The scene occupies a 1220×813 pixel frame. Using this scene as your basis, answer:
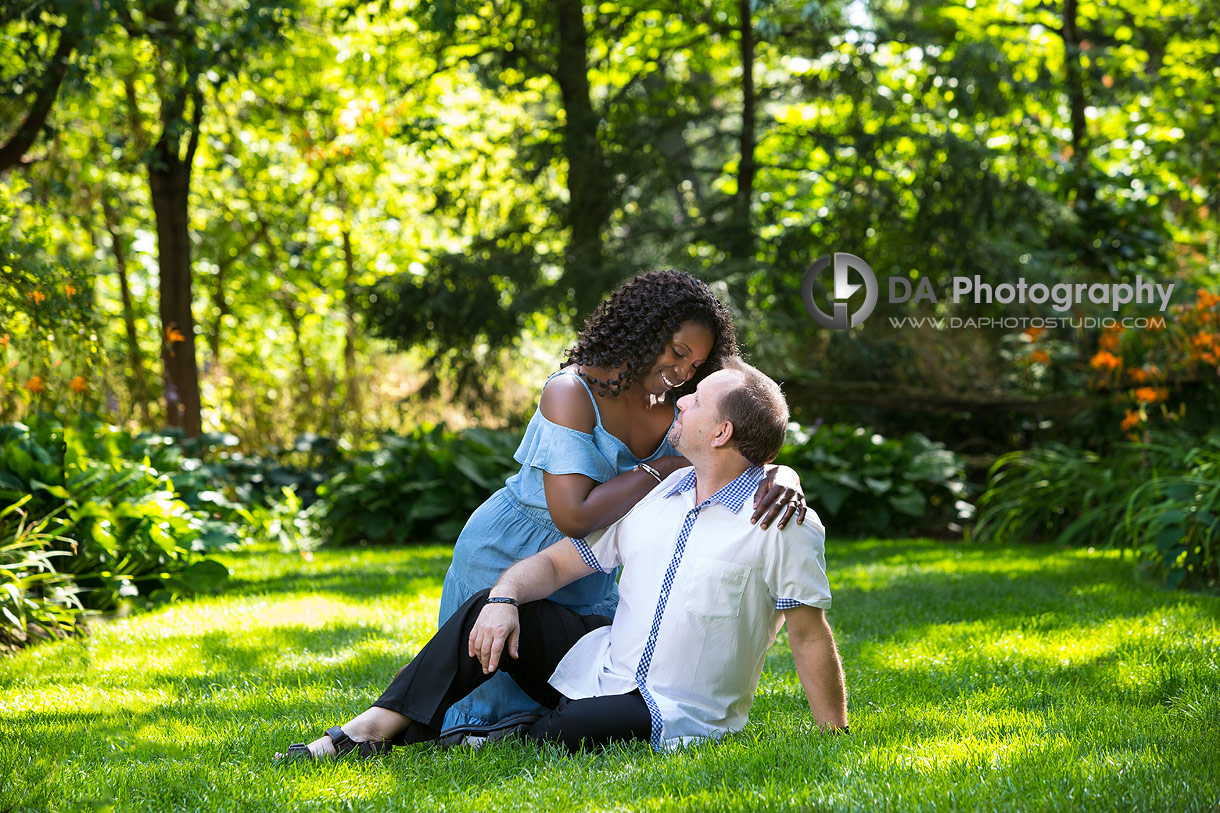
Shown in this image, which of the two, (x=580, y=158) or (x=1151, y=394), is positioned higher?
(x=580, y=158)

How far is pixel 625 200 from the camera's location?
9.68 metres

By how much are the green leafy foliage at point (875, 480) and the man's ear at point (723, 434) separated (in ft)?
18.1

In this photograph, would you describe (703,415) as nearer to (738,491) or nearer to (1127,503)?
(738,491)

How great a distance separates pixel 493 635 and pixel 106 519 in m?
3.26

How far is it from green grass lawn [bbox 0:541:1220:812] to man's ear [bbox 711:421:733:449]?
75 cm

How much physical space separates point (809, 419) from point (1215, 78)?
5146 mm

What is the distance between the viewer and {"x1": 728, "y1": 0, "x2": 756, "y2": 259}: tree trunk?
30.0 ft

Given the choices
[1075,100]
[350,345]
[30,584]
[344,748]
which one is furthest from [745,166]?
[344,748]

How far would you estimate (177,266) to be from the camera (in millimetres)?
8500

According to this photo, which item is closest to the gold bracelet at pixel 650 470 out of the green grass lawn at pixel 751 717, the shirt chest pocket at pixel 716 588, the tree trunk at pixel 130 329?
the shirt chest pocket at pixel 716 588

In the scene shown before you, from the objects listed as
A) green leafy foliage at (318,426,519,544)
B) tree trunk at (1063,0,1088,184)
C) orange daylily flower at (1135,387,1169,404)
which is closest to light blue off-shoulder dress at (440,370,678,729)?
green leafy foliage at (318,426,519,544)

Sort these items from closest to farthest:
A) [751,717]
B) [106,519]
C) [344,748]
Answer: [344,748] < [751,717] < [106,519]

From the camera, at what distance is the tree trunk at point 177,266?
27.4 ft

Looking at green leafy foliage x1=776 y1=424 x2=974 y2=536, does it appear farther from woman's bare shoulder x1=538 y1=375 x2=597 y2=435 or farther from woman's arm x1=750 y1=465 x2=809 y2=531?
woman's arm x1=750 y1=465 x2=809 y2=531
